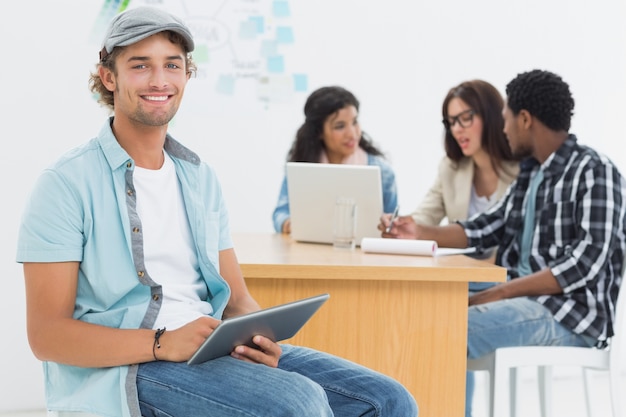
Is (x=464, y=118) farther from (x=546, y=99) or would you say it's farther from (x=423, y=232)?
(x=423, y=232)

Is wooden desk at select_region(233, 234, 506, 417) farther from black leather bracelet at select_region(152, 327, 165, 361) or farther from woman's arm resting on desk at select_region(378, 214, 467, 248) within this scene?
black leather bracelet at select_region(152, 327, 165, 361)

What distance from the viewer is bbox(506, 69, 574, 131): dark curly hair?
110 inches

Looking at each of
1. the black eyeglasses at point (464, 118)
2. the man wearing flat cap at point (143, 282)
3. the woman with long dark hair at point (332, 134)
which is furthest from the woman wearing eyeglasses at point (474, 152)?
the man wearing flat cap at point (143, 282)

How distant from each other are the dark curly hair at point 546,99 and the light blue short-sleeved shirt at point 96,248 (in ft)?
5.26

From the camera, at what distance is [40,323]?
150cm

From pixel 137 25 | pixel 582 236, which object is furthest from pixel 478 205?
pixel 137 25

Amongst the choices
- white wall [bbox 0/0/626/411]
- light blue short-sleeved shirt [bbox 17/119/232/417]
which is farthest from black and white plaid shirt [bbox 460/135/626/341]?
white wall [bbox 0/0/626/411]

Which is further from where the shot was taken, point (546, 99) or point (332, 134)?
point (332, 134)

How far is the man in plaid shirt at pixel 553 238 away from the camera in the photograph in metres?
2.52

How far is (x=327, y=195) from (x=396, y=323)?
1.99 feet

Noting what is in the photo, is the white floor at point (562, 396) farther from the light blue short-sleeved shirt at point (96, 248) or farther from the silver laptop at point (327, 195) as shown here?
the light blue short-sleeved shirt at point (96, 248)

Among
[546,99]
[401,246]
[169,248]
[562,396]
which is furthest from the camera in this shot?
[562,396]

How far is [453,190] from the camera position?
11.0 feet

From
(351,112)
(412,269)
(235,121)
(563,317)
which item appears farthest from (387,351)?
(235,121)
